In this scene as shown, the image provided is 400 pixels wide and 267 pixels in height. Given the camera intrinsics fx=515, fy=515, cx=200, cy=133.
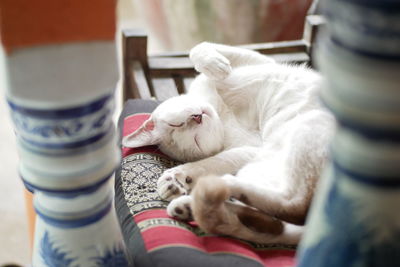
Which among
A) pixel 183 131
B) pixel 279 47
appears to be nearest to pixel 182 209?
pixel 183 131

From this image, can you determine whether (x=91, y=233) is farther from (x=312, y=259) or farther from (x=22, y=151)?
(x=312, y=259)

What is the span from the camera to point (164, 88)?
156 cm

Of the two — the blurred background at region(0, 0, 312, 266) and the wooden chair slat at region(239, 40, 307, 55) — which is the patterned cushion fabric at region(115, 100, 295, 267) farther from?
the blurred background at region(0, 0, 312, 266)

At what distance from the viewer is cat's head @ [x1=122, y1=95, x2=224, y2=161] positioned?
1.07 m

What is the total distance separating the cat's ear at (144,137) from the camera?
1.10 m

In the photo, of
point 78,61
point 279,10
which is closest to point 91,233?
point 78,61

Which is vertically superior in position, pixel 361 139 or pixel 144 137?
pixel 361 139

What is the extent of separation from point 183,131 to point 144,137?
0.09 metres

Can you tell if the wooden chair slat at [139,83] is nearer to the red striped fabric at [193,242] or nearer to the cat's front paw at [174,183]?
the cat's front paw at [174,183]

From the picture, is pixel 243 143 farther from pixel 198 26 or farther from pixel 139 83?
pixel 198 26

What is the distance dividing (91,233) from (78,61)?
0.20m

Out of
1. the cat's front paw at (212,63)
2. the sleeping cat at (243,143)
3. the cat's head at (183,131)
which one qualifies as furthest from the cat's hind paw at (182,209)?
the cat's front paw at (212,63)

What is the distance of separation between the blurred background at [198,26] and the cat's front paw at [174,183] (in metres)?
1.15

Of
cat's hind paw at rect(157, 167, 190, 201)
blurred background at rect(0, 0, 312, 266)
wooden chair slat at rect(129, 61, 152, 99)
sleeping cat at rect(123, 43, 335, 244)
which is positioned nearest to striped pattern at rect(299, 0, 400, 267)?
sleeping cat at rect(123, 43, 335, 244)
